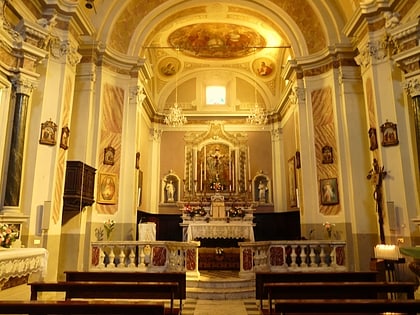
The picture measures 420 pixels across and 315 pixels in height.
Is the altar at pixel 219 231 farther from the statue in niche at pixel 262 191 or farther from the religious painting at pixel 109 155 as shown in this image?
the statue in niche at pixel 262 191

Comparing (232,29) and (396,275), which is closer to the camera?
(396,275)

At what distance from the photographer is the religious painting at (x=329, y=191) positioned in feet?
33.0

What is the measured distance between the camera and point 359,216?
9352 millimetres

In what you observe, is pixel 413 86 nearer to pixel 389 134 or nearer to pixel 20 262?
pixel 389 134

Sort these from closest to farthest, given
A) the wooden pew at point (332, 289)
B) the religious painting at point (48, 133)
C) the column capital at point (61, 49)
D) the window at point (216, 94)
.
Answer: the wooden pew at point (332, 289), the religious painting at point (48, 133), the column capital at point (61, 49), the window at point (216, 94)

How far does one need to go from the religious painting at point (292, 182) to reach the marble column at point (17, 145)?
930 centimetres

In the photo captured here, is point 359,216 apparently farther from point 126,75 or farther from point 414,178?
point 126,75

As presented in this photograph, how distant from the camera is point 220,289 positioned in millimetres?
7586

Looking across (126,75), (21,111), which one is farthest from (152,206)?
(21,111)

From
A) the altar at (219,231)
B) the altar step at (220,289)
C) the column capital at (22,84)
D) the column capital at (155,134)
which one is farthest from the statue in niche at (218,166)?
the column capital at (22,84)

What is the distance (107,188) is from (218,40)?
795 centimetres

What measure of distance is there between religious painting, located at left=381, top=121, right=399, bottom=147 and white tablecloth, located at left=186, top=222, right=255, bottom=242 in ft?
15.8

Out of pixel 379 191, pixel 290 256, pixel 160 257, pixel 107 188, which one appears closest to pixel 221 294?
pixel 160 257

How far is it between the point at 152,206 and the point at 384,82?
1002 cm
